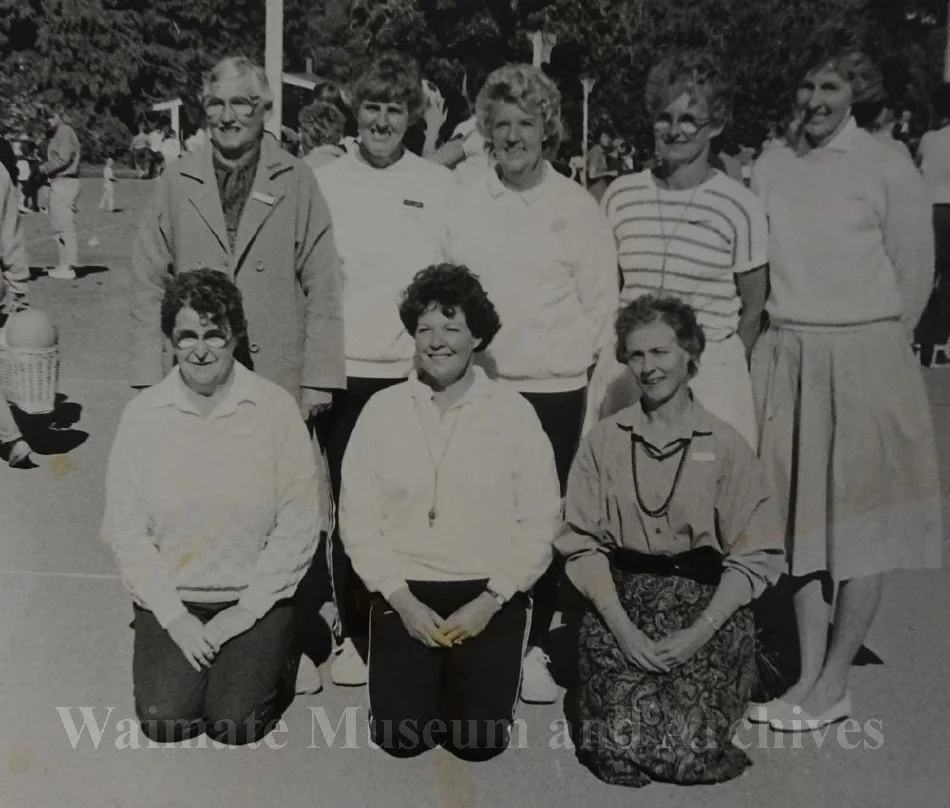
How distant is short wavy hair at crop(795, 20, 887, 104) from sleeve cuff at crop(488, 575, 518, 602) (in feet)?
3.91

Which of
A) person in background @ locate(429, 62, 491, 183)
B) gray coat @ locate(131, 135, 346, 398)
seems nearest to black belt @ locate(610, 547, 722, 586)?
gray coat @ locate(131, 135, 346, 398)

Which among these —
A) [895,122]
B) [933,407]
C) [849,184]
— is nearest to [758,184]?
[849,184]

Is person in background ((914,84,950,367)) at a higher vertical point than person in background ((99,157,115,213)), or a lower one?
lower

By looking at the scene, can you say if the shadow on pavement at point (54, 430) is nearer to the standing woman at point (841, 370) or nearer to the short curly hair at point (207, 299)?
the short curly hair at point (207, 299)

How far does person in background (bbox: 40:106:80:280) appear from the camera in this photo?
7.48 meters

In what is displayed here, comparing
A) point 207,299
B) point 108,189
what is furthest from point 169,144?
point 108,189

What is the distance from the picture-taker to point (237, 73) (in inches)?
97.7

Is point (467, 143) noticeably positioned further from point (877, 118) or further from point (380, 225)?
point (877, 118)

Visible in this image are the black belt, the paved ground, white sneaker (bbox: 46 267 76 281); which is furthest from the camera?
white sneaker (bbox: 46 267 76 281)

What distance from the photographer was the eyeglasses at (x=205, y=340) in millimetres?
2396

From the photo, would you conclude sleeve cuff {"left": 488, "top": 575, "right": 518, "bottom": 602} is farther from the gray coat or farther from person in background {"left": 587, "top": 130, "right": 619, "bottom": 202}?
person in background {"left": 587, "top": 130, "right": 619, "bottom": 202}

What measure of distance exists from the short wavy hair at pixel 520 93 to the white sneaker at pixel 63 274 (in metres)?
6.69

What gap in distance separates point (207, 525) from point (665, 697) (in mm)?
974

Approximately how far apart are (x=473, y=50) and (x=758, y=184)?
835 millimetres
